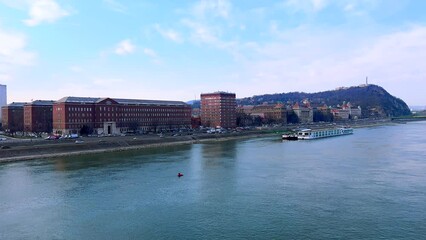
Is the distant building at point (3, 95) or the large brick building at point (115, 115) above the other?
the distant building at point (3, 95)

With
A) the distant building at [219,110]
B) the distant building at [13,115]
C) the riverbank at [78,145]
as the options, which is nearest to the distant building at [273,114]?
the distant building at [219,110]

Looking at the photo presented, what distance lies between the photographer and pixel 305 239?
1210cm

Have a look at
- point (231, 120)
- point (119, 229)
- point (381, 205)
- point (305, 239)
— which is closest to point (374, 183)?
point (381, 205)

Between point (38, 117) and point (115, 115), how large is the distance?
11553mm

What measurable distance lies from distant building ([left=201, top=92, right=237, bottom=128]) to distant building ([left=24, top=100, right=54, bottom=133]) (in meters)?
28.7

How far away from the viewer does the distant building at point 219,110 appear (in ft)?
237

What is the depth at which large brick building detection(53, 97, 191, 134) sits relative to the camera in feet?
163

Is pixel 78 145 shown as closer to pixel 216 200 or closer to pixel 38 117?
pixel 38 117

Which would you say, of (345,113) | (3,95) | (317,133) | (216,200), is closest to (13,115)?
(3,95)

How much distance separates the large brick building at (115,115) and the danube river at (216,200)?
22214mm

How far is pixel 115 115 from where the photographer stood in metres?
55.3

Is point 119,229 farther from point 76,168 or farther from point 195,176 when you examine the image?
point 76,168

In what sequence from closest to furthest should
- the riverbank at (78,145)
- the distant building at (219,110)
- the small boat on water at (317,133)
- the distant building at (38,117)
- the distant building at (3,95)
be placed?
the riverbank at (78,145) → the distant building at (38,117) → the small boat on water at (317,133) → the distant building at (219,110) → the distant building at (3,95)

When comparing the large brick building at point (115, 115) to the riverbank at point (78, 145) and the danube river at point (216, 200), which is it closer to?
the riverbank at point (78, 145)
